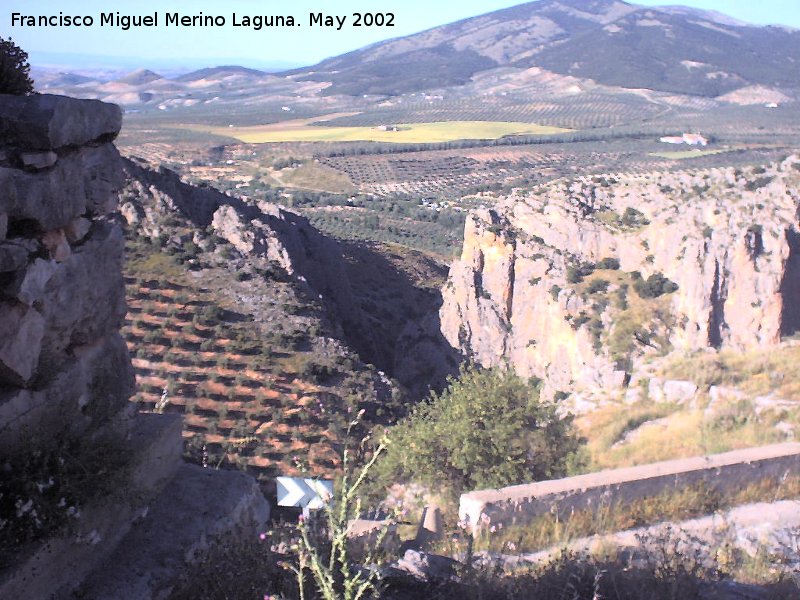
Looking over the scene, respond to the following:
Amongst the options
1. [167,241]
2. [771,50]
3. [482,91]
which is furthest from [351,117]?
[167,241]

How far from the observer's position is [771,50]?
16338cm

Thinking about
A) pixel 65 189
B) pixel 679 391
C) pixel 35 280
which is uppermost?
pixel 65 189

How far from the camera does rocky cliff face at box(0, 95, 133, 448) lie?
185 inches

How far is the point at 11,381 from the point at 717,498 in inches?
227

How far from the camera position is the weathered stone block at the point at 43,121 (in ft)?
15.7

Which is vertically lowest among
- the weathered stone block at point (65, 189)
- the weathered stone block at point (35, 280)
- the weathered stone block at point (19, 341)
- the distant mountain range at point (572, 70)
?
the weathered stone block at point (19, 341)

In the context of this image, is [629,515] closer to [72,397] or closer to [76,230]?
[72,397]

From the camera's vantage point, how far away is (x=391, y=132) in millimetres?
102938

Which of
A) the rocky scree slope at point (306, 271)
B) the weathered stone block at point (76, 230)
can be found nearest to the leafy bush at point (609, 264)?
the rocky scree slope at point (306, 271)

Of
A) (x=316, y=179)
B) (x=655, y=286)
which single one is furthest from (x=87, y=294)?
(x=316, y=179)

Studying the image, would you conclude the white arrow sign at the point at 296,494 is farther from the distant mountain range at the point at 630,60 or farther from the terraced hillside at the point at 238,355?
the distant mountain range at the point at 630,60

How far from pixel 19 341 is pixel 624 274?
662 inches

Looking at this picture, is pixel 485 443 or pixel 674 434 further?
pixel 674 434

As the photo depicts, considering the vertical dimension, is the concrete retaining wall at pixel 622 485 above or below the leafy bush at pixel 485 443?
above
